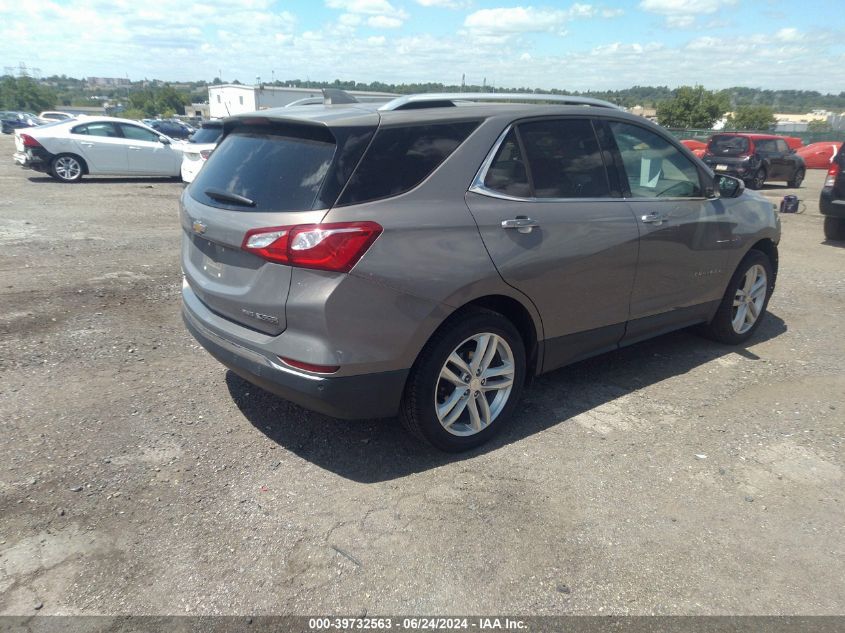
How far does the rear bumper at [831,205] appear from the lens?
395 inches

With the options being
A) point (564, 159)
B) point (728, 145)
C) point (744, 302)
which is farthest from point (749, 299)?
point (728, 145)

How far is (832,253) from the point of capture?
9727mm

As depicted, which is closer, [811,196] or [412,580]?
[412,580]

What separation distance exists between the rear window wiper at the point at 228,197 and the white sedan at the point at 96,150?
44.9 feet

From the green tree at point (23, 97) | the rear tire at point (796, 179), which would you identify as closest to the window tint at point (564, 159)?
the rear tire at point (796, 179)

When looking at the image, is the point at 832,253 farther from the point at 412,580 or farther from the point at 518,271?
the point at 412,580

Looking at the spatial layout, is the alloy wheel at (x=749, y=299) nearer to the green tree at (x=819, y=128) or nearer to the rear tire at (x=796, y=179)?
the rear tire at (x=796, y=179)

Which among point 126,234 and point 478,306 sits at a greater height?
point 478,306

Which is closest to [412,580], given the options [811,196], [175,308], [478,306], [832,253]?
[478,306]

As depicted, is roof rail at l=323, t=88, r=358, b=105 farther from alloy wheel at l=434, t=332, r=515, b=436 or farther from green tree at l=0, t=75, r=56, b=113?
green tree at l=0, t=75, r=56, b=113

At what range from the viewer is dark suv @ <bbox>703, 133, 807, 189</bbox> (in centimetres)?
1909

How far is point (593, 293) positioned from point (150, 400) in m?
2.89

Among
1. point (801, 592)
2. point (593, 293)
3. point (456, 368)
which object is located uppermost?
point (593, 293)

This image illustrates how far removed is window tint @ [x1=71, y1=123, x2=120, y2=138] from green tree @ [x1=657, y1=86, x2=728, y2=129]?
46.5m
